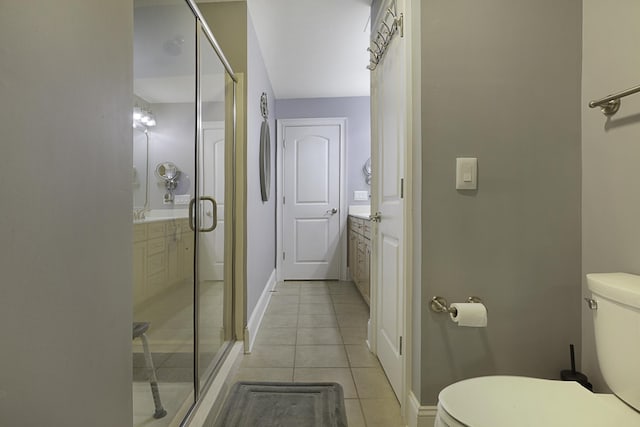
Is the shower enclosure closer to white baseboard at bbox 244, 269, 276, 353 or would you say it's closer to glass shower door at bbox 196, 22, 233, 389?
glass shower door at bbox 196, 22, 233, 389

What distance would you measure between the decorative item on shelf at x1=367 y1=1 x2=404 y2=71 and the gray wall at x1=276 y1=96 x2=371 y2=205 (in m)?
1.99

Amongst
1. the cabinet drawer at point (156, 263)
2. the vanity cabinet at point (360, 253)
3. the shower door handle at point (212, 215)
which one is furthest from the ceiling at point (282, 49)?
the vanity cabinet at point (360, 253)

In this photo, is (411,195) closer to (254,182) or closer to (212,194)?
(212,194)

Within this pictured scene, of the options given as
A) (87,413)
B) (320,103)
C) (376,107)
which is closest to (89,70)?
(87,413)

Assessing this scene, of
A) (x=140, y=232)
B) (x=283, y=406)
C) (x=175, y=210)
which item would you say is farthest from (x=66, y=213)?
(x=283, y=406)

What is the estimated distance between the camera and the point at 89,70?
604 millimetres

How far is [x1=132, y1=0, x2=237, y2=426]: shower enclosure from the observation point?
1109mm

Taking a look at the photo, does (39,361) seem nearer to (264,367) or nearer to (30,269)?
(30,269)

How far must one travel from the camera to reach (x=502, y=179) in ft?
4.05

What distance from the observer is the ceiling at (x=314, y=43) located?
2166mm

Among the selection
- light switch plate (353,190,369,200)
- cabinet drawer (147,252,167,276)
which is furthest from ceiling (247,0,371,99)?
cabinet drawer (147,252,167,276)

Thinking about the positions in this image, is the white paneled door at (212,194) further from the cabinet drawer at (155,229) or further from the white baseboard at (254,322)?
the white baseboard at (254,322)

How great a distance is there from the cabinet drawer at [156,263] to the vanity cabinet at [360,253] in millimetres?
1744

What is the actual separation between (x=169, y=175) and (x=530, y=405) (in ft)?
4.90
